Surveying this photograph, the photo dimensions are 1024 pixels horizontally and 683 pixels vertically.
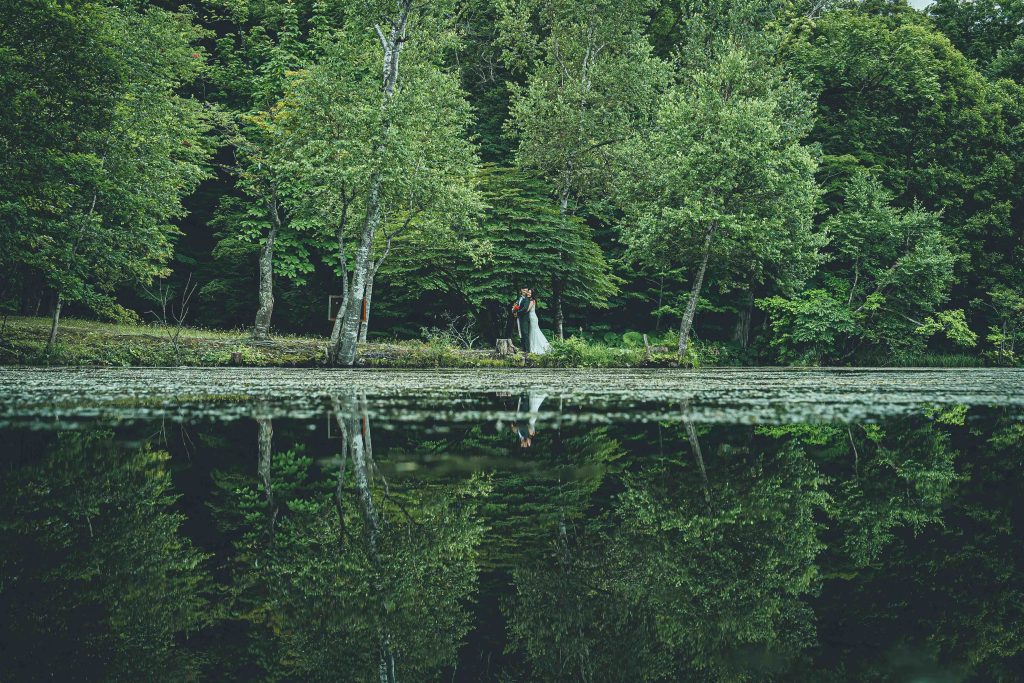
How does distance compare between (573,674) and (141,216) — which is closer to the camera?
(573,674)

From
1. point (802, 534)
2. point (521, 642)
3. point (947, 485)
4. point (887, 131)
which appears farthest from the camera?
point (887, 131)

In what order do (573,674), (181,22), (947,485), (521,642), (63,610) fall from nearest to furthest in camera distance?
(573,674)
(521,642)
(63,610)
(947,485)
(181,22)

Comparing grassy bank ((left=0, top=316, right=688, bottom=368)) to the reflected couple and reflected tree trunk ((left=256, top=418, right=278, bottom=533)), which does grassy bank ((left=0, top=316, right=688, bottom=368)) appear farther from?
reflected tree trunk ((left=256, top=418, right=278, bottom=533))

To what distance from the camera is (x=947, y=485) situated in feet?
16.2

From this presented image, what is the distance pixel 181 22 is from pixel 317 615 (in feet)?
131

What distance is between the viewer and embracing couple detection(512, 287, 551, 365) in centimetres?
2539

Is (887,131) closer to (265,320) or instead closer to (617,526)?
(265,320)

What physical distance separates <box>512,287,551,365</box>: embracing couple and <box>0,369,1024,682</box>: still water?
60.6 ft

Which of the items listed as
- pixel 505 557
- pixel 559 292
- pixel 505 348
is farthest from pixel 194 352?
pixel 505 557

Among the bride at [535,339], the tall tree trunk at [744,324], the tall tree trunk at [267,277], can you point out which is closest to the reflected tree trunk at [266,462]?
the bride at [535,339]

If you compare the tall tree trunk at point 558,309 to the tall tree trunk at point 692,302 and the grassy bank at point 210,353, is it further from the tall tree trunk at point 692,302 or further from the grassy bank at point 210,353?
the grassy bank at point 210,353

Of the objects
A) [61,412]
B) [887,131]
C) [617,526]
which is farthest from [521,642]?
[887,131]

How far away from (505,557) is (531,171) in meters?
34.9

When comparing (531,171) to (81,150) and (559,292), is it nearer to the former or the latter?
(559,292)
